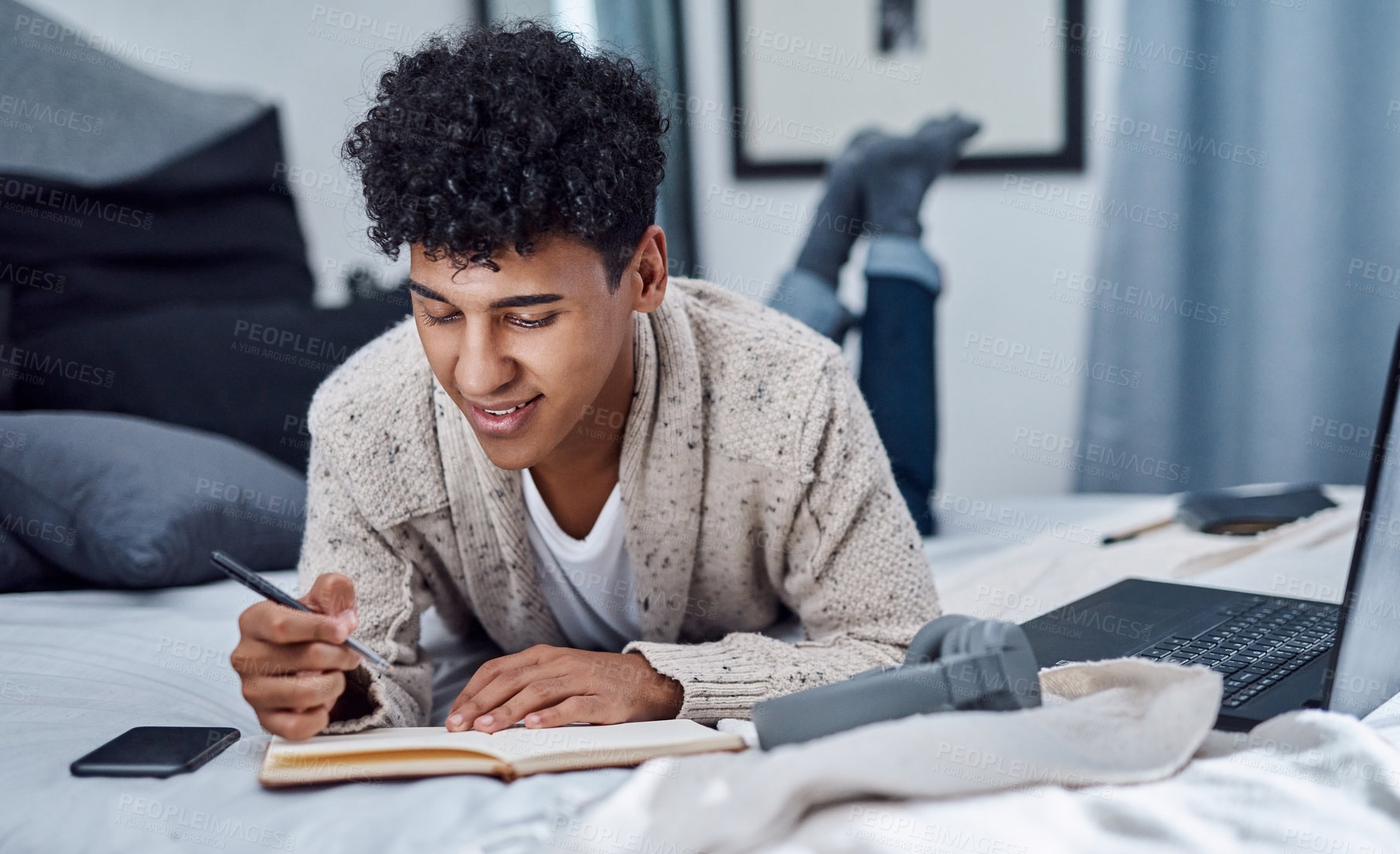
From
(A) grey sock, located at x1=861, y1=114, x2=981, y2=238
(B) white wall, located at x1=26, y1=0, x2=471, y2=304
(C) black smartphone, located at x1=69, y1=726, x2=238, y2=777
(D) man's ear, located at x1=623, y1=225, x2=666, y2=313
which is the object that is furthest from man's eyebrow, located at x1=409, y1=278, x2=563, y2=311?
(B) white wall, located at x1=26, y1=0, x2=471, y2=304

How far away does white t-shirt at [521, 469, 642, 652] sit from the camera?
108 centimetres

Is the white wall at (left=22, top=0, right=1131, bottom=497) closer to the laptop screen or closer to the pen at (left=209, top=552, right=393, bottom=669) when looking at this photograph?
the pen at (left=209, top=552, right=393, bottom=669)

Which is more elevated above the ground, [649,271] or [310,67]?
[310,67]

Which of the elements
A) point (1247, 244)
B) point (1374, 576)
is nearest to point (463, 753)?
point (1374, 576)

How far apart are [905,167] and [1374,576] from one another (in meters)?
1.29

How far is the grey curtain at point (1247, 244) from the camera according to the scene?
80.2 inches

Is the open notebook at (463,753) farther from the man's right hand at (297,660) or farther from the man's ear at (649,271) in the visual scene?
the man's ear at (649,271)

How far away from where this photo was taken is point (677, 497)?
1.05 m

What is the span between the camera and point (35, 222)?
165 centimetres

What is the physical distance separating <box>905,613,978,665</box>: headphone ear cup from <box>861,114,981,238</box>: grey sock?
1.19 metres

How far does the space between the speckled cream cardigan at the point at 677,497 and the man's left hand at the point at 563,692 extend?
0.08 metres

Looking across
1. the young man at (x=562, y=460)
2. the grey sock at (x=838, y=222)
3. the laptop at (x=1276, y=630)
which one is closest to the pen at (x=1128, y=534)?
the laptop at (x=1276, y=630)

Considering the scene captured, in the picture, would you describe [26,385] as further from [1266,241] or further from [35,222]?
[1266,241]

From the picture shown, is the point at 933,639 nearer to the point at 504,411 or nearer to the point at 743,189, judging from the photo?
the point at 504,411
